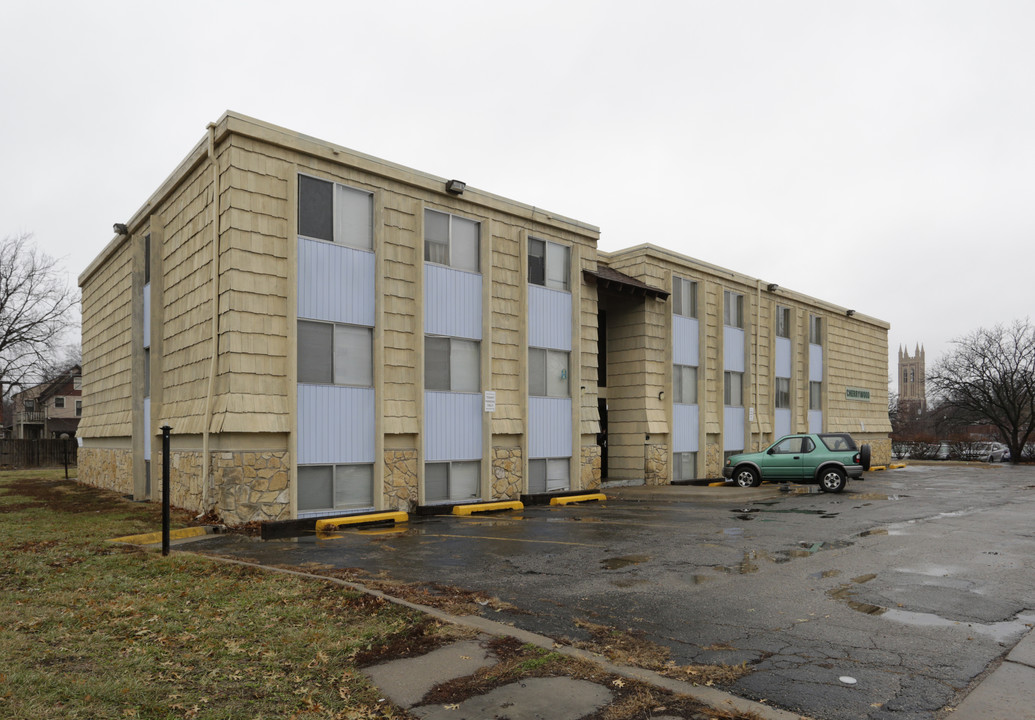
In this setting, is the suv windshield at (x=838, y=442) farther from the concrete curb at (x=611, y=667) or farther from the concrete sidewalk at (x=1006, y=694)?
the concrete curb at (x=611, y=667)

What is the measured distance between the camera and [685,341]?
2597 cm

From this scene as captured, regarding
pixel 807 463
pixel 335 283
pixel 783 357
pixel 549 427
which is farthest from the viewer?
pixel 783 357

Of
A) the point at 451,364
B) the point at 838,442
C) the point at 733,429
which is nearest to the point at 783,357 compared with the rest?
the point at 733,429

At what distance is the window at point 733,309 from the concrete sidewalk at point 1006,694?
22645 millimetres

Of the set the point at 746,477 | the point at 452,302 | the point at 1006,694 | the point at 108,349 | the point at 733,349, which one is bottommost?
the point at 746,477

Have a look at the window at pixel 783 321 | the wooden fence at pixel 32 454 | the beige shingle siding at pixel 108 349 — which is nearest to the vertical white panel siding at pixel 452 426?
the beige shingle siding at pixel 108 349

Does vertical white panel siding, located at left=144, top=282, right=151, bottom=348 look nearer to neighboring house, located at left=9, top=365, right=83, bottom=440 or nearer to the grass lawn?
the grass lawn

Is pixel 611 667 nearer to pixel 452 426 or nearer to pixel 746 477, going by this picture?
pixel 452 426

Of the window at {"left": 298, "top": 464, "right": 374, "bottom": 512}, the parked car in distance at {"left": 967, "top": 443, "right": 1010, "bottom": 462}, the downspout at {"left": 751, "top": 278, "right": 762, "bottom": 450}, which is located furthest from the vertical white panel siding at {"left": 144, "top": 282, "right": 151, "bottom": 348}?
the parked car in distance at {"left": 967, "top": 443, "right": 1010, "bottom": 462}

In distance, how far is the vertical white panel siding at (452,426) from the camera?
16.8m

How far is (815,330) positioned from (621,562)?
27446 millimetres

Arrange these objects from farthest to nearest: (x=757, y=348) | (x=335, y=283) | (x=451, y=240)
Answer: (x=757, y=348), (x=451, y=240), (x=335, y=283)

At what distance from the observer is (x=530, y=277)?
19594 millimetres

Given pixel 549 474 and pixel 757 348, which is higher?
pixel 757 348
